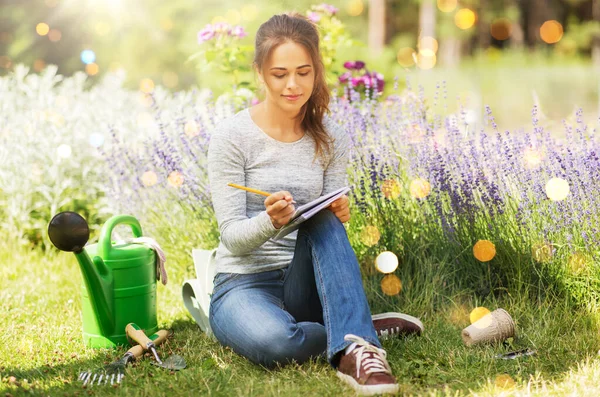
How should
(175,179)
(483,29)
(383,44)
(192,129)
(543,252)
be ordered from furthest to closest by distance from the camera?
A: (483,29) → (383,44) → (192,129) → (175,179) → (543,252)

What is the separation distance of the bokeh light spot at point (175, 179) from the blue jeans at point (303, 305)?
3.43 ft

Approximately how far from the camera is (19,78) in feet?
15.4

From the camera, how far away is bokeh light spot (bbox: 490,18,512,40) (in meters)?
23.7

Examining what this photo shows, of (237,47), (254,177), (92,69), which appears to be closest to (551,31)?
(92,69)

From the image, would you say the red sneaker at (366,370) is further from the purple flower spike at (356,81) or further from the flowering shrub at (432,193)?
the purple flower spike at (356,81)

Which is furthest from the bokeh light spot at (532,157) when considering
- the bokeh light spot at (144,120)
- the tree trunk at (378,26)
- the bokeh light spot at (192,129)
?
the tree trunk at (378,26)

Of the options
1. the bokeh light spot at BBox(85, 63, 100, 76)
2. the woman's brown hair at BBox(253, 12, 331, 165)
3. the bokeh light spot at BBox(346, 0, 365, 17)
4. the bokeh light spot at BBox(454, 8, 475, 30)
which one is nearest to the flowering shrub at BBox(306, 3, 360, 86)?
the woman's brown hair at BBox(253, 12, 331, 165)

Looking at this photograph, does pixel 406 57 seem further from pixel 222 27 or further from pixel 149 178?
pixel 149 178

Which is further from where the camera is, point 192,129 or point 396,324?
point 192,129

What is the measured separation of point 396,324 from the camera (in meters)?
2.66

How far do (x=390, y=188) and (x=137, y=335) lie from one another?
4.07ft

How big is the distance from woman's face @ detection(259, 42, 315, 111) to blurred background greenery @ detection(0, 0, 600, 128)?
0.80m

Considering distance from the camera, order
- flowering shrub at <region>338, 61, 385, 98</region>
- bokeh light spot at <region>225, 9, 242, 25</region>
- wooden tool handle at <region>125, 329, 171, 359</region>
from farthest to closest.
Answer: bokeh light spot at <region>225, 9, 242, 25</region> < flowering shrub at <region>338, 61, 385, 98</region> < wooden tool handle at <region>125, 329, 171, 359</region>

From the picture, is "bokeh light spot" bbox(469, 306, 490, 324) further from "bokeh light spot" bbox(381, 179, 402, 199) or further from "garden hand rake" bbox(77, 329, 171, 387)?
"garden hand rake" bbox(77, 329, 171, 387)
